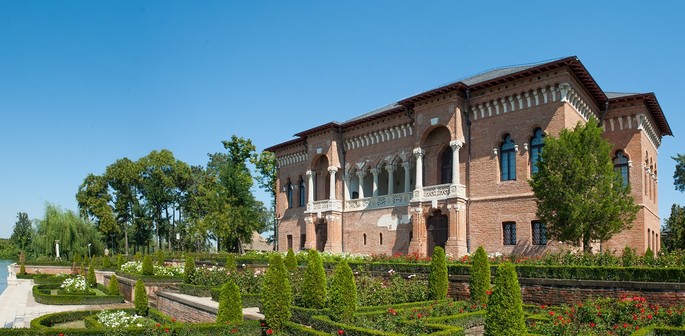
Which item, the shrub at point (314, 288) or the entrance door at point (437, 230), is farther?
the entrance door at point (437, 230)

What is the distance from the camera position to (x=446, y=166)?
30016 mm

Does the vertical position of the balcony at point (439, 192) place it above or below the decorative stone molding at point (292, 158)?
below

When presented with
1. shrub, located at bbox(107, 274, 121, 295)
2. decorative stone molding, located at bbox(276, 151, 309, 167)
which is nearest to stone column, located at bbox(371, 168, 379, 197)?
decorative stone molding, located at bbox(276, 151, 309, 167)

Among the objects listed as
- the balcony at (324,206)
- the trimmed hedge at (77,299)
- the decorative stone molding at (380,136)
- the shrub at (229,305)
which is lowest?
the trimmed hedge at (77,299)

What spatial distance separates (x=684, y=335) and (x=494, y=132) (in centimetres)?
1651

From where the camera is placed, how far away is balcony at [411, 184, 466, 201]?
27.7 metres

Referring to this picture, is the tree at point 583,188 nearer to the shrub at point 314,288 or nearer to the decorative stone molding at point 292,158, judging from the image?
the shrub at point 314,288

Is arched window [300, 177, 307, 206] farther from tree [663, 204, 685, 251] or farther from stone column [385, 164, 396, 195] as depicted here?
tree [663, 204, 685, 251]

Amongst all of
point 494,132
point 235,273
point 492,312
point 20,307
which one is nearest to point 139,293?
point 235,273

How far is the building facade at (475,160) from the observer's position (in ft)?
83.1

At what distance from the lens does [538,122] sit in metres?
25.5

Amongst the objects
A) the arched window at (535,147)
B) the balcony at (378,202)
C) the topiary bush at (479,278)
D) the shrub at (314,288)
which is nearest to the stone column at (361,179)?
the balcony at (378,202)

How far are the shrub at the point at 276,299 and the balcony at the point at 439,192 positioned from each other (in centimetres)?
1521

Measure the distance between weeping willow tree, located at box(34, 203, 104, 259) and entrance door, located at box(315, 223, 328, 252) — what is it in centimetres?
2879
